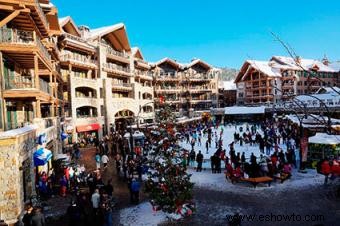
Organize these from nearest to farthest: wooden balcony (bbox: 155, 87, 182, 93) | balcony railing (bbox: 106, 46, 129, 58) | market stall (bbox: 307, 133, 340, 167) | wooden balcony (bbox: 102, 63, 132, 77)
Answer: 1. market stall (bbox: 307, 133, 340, 167)
2. wooden balcony (bbox: 102, 63, 132, 77)
3. balcony railing (bbox: 106, 46, 129, 58)
4. wooden balcony (bbox: 155, 87, 182, 93)

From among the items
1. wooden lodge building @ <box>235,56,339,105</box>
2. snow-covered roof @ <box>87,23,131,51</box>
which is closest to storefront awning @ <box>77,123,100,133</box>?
snow-covered roof @ <box>87,23,131,51</box>

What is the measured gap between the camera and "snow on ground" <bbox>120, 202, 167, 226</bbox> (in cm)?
1173

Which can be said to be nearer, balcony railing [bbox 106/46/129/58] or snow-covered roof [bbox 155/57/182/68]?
balcony railing [bbox 106/46/129/58]

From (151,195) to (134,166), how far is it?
24.1 ft

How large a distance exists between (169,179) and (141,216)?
6.73 ft

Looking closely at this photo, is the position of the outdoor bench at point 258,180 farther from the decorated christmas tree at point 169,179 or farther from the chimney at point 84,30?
the chimney at point 84,30

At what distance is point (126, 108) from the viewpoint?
155 ft

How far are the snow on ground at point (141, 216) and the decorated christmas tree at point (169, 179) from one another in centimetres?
50

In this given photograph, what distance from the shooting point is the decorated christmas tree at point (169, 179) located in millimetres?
11523

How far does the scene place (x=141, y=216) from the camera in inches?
490

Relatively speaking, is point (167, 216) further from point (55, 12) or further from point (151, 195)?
point (55, 12)

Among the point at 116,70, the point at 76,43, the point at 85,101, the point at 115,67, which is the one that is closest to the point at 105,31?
the point at 115,67

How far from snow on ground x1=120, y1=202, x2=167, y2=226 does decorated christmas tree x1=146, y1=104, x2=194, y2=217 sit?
0.50 metres

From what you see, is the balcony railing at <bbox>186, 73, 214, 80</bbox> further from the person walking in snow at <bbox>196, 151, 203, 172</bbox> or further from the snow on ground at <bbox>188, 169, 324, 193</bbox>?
the snow on ground at <bbox>188, 169, 324, 193</bbox>
